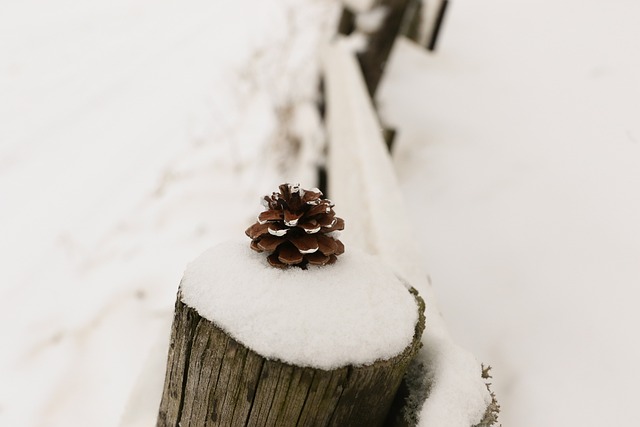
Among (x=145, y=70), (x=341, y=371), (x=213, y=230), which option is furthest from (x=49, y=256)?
(x=145, y=70)

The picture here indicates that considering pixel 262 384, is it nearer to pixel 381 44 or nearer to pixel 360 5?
pixel 381 44

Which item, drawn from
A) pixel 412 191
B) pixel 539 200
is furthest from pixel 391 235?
pixel 412 191

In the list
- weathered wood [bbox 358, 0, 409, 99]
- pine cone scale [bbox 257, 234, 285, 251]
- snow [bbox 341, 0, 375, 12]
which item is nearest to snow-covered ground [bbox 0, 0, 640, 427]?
weathered wood [bbox 358, 0, 409, 99]

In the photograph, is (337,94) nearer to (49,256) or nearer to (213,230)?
(213,230)

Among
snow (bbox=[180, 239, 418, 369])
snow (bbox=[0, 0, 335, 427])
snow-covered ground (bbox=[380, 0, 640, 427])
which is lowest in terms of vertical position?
snow (bbox=[0, 0, 335, 427])

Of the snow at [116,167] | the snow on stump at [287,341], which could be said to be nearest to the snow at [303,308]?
the snow on stump at [287,341]

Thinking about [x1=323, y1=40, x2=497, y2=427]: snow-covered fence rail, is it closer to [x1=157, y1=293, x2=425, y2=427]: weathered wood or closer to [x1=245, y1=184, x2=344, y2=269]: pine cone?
[x1=157, y1=293, x2=425, y2=427]: weathered wood
